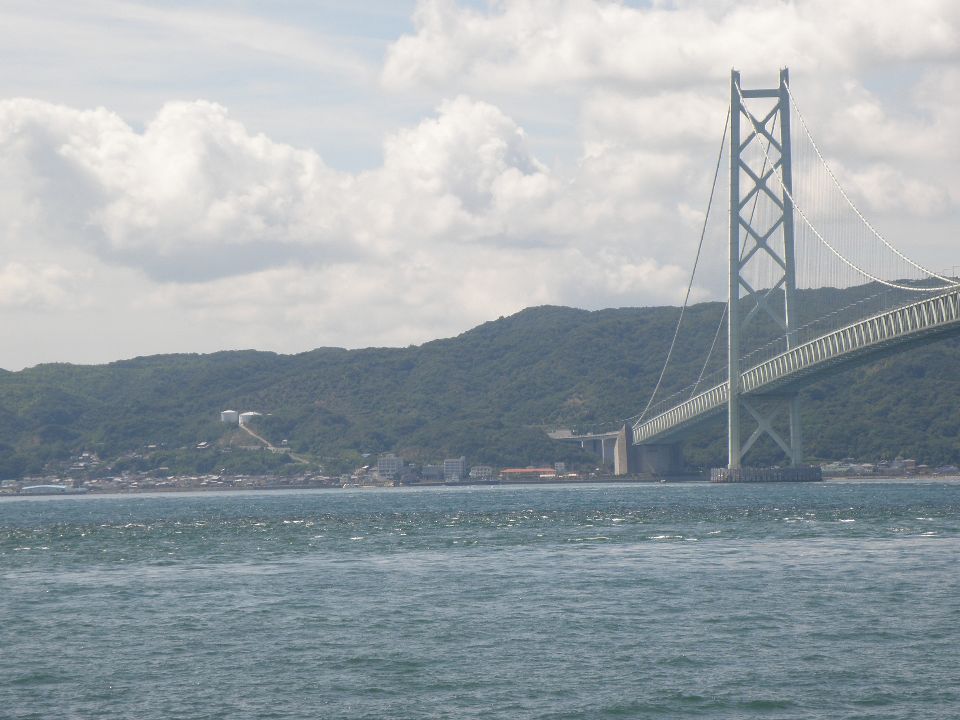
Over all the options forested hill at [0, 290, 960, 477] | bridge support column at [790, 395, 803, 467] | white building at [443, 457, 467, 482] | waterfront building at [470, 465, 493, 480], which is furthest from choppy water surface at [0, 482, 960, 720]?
white building at [443, 457, 467, 482]

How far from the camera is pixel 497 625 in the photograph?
2691cm

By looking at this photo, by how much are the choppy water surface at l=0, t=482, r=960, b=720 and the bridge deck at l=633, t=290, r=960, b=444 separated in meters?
19.7

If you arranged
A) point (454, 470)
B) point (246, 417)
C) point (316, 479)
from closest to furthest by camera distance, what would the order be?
point (316, 479) < point (454, 470) < point (246, 417)

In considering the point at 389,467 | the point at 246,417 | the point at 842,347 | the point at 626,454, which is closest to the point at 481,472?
the point at 389,467

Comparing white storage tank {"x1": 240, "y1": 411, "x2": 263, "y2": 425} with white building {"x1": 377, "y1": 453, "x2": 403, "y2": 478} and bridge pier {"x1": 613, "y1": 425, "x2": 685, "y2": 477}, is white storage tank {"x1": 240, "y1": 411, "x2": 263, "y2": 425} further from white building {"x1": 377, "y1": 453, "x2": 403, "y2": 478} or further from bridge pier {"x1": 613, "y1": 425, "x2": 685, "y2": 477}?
bridge pier {"x1": 613, "y1": 425, "x2": 685, "y2": 477}

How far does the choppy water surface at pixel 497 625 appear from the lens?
20.3 meters

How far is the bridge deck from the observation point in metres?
66.8

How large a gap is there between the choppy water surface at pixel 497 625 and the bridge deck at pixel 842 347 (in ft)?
64.6

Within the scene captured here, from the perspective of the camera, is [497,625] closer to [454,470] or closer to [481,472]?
[481,472]

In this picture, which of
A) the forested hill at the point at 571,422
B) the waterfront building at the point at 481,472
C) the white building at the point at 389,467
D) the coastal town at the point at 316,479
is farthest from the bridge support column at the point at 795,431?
the white building at the point at 389,467

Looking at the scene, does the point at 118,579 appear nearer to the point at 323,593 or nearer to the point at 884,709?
the point at 323,593

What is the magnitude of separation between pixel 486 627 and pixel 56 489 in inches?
5423

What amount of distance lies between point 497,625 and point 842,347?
5457cm

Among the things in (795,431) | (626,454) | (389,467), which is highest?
(795,431)
